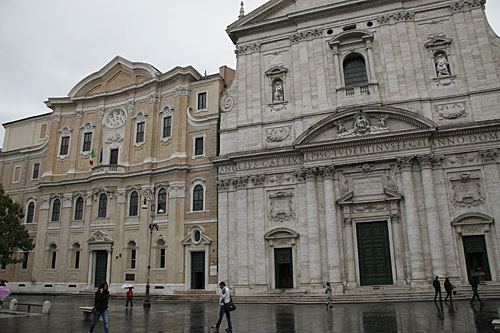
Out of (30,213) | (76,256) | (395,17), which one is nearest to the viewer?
(395,17)

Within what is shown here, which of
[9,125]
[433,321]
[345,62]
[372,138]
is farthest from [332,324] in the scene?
[9,125]

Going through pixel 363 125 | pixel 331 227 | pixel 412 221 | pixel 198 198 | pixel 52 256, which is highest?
pixel 363 125

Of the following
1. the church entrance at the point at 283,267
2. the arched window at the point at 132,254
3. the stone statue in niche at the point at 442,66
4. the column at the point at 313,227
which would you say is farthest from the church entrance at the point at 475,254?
the arched window at the point at 132,254

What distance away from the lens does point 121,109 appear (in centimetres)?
3584

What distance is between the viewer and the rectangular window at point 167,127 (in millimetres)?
32938

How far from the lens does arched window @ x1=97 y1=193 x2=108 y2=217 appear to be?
1315 inches

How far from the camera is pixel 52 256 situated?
3456 cm

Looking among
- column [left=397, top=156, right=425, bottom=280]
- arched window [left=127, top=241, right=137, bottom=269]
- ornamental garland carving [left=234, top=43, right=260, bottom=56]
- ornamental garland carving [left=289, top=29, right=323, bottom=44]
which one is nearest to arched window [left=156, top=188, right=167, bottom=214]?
arched window [left=127, top=241, right=137, bottom=269]

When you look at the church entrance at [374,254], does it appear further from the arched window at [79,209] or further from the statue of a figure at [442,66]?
the arched window at [79,209]

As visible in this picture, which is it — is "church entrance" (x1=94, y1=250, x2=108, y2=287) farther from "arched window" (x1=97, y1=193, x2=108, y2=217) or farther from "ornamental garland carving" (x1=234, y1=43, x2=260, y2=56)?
"ornamental garland carving" (x1=234, y1=43, x2=260, y2=56)

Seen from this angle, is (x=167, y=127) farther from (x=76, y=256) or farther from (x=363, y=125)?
(x=363, y=125)

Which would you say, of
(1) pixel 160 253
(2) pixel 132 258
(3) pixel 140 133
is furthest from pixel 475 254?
(3) pixel 140 133

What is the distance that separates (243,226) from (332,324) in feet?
46.3

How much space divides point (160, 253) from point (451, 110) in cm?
2210
